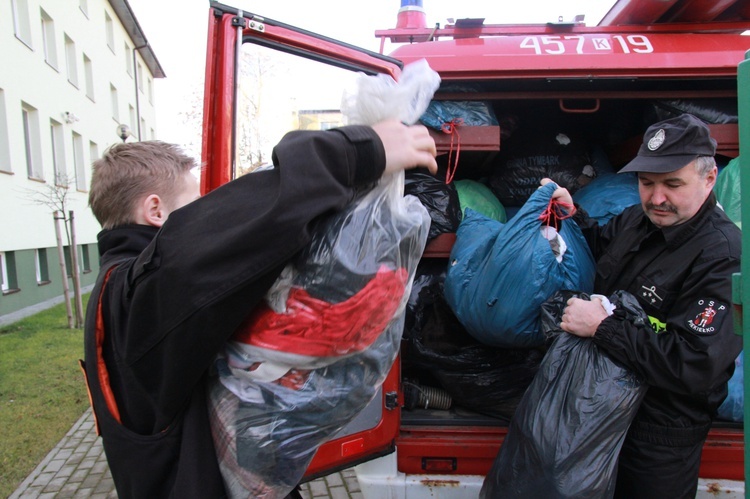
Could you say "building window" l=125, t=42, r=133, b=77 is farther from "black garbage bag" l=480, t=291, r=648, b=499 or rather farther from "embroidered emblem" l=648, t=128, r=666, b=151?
"black garbage bag" l=480, t=291, r=648, b=499

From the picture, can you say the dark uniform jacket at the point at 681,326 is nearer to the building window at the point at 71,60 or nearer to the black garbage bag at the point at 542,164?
the black garbage bag at the point at 542,164

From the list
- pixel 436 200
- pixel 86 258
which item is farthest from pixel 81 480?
pixel 86 258

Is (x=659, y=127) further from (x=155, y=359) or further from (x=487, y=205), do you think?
(x=155, y=359)

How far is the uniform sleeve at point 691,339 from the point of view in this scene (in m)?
1.62

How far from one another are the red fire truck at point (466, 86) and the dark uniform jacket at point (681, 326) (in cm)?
43

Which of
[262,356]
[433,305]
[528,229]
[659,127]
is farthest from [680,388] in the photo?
[262,356]

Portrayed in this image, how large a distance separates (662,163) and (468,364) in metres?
1.25

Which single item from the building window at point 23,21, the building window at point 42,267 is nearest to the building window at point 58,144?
A: the building window at point 23,21

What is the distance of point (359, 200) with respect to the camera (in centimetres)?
93

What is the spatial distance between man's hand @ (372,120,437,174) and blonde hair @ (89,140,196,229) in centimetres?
51

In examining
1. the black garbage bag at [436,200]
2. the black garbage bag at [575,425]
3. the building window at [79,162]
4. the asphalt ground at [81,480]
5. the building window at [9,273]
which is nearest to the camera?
the black garbage bag at [575,425]

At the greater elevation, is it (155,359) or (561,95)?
(561,95)

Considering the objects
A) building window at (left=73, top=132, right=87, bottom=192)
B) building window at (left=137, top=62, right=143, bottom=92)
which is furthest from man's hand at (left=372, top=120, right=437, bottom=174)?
building window at (left=137, top=62, right=143, bottom=92)

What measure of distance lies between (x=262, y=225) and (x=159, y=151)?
511mm
